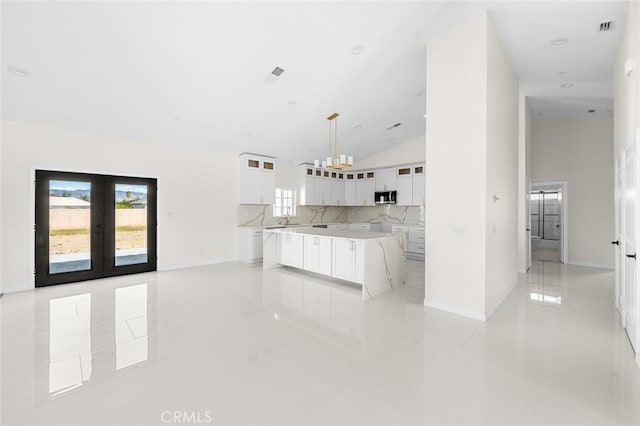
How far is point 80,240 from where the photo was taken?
511cm

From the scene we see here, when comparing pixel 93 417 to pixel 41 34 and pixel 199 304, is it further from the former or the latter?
pixel 41 34

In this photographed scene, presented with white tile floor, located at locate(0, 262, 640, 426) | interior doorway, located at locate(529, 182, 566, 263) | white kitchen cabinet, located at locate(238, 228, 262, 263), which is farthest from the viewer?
interior doorway, located at locate(529, 182, 566, 263)

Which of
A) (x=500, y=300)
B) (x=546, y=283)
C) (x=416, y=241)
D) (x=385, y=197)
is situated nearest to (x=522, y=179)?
(x=546, y=283)

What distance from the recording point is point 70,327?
312 cm

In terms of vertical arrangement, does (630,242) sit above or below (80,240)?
above

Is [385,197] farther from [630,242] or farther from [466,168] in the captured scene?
[630,242]

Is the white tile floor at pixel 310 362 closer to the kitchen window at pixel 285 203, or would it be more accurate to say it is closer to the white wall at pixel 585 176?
the white wall at pixel 585 176

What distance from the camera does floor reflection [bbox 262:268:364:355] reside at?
2934 millimetres

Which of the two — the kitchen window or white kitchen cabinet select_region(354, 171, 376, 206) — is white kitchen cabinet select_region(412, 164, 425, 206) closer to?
white kitchen cabinet select_region(354, 171, 376, 206)

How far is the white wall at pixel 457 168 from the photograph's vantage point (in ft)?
11.0

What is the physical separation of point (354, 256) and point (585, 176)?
5.71m

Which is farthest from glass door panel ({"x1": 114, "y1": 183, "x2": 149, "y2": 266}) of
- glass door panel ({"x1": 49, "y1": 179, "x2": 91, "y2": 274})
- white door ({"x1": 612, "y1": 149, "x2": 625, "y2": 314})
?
white door ({"x1": 612, "y1": 149, "x2": 625, "y2": 314})

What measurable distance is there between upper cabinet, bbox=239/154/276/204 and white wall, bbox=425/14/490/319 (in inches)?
175

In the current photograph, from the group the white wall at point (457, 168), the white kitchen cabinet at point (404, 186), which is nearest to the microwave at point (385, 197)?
the white kitchen cabinet at point (404, 186)
